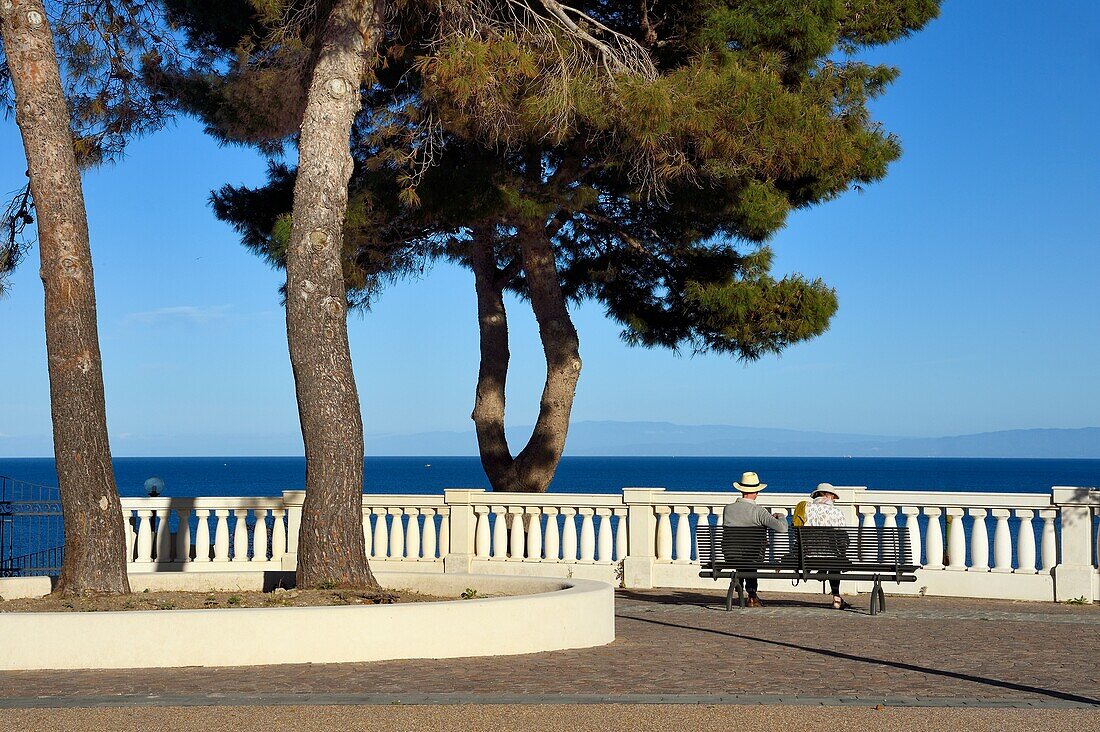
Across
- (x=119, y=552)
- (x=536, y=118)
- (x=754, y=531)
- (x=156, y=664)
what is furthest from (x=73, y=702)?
(x=536, y=118)

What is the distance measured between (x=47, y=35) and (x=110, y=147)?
412cm

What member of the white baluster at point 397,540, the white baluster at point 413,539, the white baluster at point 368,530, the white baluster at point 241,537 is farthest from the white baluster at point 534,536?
the white baluster at point 241,537

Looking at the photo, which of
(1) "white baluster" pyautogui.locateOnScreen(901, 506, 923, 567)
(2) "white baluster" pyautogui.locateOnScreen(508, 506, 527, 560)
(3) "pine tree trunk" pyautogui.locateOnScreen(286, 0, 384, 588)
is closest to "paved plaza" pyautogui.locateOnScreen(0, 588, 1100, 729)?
(3) "pine tree trunk" pyautogui.locateOnScreen(286, 0, 384, 588)

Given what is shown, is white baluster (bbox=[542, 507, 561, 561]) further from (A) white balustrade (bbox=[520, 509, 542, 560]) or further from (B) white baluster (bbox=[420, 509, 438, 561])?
(B) white baluster (bbox=[420, 509, 438, 561])

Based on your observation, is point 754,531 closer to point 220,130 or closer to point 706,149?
point 706,149

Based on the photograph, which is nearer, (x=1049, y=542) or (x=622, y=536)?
(x=1049, y=542)

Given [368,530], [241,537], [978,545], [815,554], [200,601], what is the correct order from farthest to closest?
1. [368,530]
2. [241,537]
3. [978,545]
4. [815,554]
5. [200,601]

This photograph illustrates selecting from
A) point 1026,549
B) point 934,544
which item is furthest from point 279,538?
point 1026,549

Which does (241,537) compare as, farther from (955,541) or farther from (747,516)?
(955,541)

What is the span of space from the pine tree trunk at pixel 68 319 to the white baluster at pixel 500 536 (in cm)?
535

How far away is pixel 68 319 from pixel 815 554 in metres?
7.00

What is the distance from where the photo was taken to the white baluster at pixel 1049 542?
13531mm

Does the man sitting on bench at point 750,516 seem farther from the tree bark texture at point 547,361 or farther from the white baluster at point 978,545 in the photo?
the tree bark texture at point 547,361

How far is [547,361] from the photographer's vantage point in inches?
719
